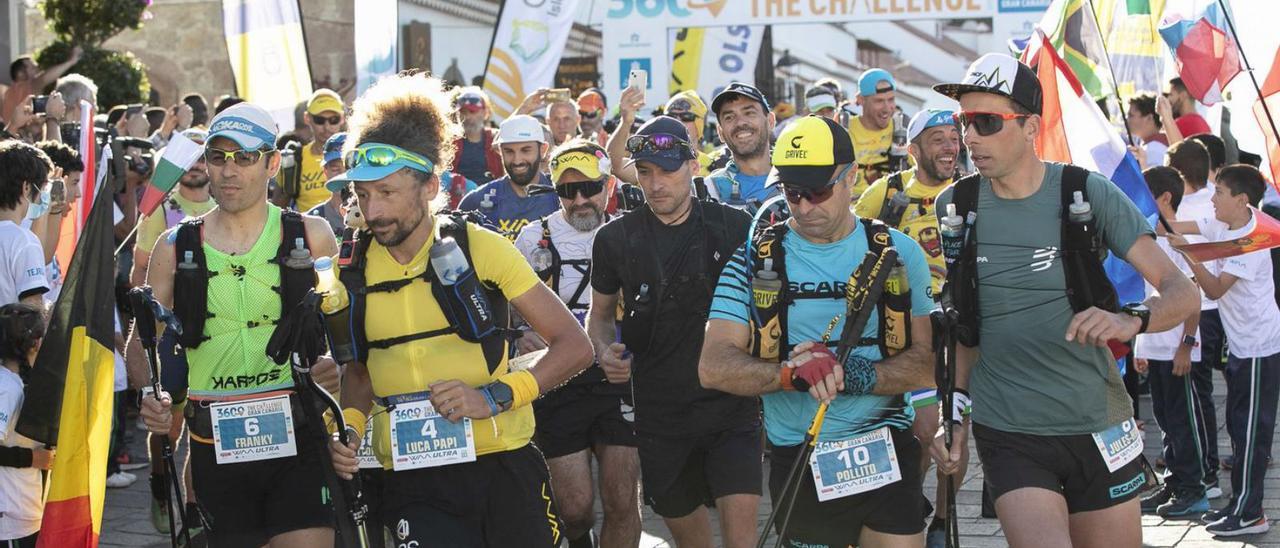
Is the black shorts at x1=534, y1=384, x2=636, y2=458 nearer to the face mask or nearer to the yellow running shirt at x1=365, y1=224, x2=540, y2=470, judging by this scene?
the yellow running shirt at x1=365, y1=224, x2=540, y2=470

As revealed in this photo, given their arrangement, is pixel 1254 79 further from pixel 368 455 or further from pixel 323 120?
pixel 323 120

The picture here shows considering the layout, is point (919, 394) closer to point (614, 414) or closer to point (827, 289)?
point (614, 414)

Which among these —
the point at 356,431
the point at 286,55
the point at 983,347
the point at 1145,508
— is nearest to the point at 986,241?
the point at 983,347

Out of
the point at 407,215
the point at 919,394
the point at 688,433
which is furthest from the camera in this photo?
the point at 919,394

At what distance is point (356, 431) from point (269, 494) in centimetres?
73

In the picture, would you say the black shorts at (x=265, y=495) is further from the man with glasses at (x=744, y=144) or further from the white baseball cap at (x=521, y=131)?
the white baseball cap at (x=521, y=131)

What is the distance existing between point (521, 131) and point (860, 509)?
4.43 m

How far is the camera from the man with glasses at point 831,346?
193 inches

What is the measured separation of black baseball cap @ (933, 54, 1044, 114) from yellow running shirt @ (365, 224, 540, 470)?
58.9 inches

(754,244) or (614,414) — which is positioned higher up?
(754,244)

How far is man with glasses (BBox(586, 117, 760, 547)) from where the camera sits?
19.9ft

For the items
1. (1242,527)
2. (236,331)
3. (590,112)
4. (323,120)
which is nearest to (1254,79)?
(1242,527)

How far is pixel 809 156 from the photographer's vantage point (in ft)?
16.2

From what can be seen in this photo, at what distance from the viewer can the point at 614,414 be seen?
6922 millimetres
